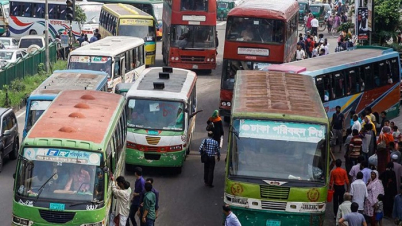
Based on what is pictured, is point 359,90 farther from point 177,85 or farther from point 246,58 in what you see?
point 177,85

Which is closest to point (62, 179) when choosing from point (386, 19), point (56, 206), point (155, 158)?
point (56, 206)

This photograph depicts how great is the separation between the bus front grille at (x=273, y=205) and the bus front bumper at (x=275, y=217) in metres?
0.08

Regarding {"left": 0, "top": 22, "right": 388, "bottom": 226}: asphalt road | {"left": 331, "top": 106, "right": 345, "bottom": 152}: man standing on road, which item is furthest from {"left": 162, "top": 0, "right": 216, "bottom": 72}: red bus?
{"left": 331, "top": 106, "right": 345, "bottom": 152}: man standing on road

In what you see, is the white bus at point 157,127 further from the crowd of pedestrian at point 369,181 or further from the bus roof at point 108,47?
the bus roof at point 108,47

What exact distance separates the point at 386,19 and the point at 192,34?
27.8 feet

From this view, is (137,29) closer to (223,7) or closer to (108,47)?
(108,47)

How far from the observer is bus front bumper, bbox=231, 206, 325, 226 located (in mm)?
16516

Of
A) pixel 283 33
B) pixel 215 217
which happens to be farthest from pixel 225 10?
pixel 215 217

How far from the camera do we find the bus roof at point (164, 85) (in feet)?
75.0

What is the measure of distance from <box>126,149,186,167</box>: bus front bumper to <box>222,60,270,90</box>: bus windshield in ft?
23.9

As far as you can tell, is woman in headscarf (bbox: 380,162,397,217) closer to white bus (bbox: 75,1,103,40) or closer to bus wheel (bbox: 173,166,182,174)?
bus wheel (bbox: 173,166,182,174)

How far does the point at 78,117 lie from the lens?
17109 mm

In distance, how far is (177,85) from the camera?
2405 centimetres

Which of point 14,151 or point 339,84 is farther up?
point 339,84
